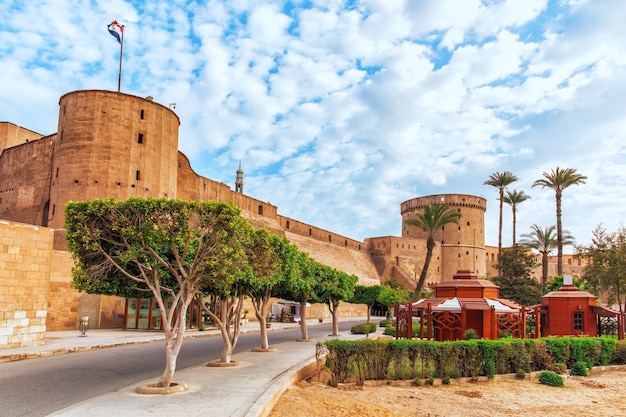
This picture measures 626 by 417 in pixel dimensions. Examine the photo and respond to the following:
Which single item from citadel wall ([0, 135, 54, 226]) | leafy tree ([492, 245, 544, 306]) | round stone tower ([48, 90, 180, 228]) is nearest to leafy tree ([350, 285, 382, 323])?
leafy tree ([492, 245, 544, 306])

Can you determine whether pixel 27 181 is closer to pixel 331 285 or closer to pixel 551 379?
pixel 331 285

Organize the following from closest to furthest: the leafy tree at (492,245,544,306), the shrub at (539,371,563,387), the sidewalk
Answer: the sidewalk
the shrub at (539,371,563,387)
the leafy tree at (492,245,544,306)

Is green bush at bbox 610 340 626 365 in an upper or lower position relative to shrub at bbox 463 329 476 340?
lower

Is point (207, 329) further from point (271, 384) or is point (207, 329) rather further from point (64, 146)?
point (271, 384)

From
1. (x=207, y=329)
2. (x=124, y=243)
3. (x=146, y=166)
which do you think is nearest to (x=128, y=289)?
(x=124, y=243)

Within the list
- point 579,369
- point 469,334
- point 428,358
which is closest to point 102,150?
point 469,334

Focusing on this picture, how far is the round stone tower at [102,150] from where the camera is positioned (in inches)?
1267

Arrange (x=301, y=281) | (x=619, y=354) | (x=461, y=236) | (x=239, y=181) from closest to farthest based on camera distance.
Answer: (x=619, y=354) → (x=301, y=281) → (x=239, y=181) → (x=461, y=236)

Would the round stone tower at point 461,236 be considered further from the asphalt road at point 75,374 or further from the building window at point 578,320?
the asphalt road at point 75,374

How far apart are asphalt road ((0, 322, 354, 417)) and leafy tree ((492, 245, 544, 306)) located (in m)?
27.8

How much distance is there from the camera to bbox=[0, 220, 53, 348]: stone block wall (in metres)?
16.9

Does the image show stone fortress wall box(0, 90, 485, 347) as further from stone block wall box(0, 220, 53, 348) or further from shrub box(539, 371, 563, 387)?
shrub box(539, 371, 563, 387)

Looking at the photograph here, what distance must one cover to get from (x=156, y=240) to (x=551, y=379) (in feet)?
36.1

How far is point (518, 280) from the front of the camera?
134ft
